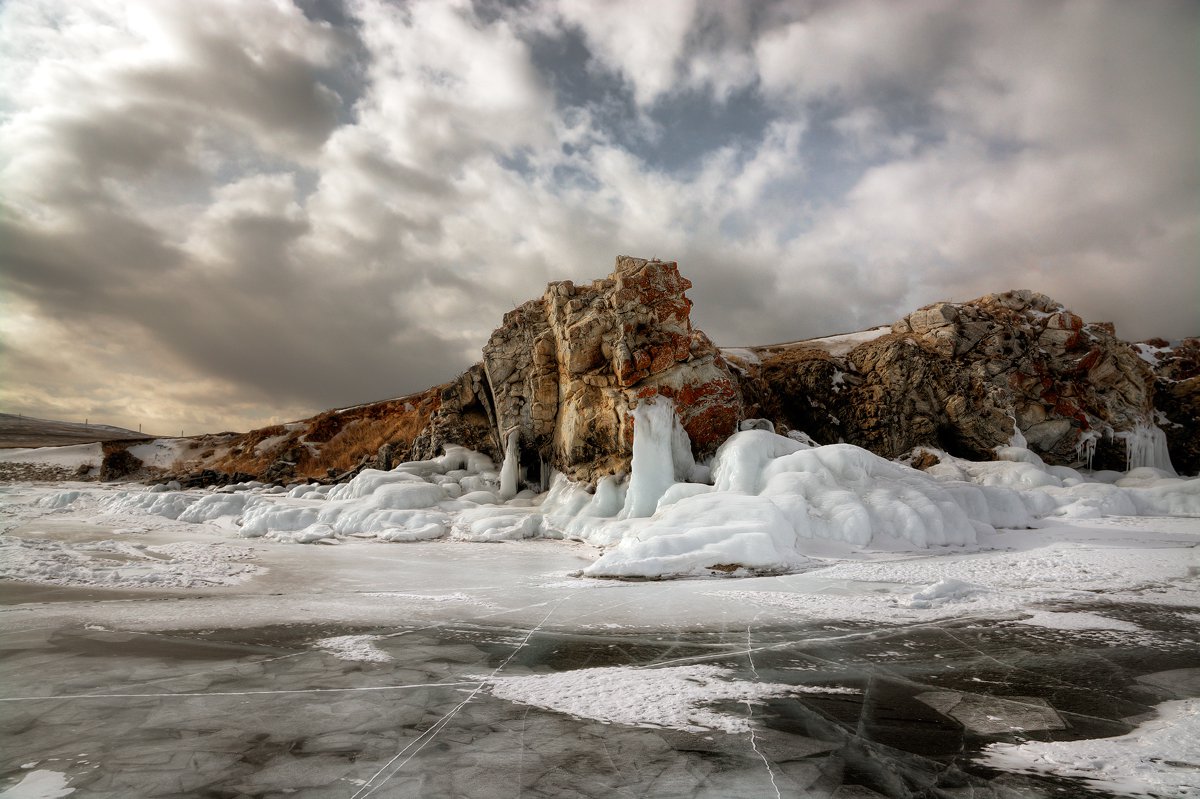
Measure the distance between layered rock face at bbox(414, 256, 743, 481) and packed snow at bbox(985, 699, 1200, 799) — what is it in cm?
1661

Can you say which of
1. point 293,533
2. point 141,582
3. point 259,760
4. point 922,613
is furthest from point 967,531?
point 293,533

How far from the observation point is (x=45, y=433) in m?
69.8

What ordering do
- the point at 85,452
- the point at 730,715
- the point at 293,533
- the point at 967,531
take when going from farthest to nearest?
the point at 85,452 < the point at 293,533 < the point at 967,531 < the point at 730,715

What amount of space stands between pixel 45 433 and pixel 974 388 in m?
93.4

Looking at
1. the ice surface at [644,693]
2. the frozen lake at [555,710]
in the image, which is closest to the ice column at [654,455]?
the frozen lake at [555,710]

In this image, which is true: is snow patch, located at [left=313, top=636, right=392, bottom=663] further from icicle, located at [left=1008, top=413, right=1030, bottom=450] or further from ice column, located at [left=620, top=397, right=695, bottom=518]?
icicle, located at [left=1008, top=413, right=1030, bottom=450]

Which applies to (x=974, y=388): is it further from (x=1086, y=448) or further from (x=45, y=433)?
(x=45, y=433)

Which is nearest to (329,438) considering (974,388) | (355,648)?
(974,388)

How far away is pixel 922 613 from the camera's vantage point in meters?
8.54

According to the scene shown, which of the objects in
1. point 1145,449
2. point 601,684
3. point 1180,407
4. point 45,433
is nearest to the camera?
point 601,684

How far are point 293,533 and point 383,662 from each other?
14060mm

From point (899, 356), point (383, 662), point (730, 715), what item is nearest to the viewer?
point (730, 715)

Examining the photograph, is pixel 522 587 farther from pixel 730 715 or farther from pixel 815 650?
pixel 730 715

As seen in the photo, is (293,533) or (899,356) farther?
(899,356)
